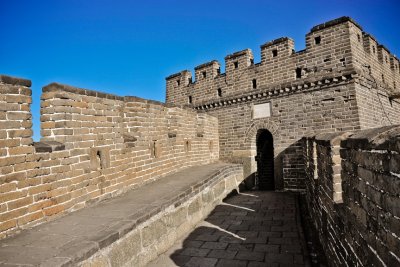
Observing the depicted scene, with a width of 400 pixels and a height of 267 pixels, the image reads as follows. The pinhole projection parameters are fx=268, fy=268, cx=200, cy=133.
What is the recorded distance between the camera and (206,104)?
12844 millimetres

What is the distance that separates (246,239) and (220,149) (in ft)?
24.4

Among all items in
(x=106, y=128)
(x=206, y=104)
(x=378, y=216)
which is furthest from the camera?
(x=206, y=104)

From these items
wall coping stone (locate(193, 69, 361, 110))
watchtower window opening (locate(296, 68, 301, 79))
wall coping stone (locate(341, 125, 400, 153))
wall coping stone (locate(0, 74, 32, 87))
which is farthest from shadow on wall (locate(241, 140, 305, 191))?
wall coping stone (locate(0, 74, 32, 87))

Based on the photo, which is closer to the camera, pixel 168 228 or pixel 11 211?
pixel 11 211

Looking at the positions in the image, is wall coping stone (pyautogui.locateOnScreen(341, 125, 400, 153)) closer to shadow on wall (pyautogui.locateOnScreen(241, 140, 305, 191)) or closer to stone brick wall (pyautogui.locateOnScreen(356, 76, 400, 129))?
stone brick wall (pyautogui.locateOnScreen(356, 76, 400, 129))

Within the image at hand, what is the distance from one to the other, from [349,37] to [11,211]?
10073 millimetres

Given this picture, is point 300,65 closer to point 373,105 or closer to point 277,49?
point 277,49

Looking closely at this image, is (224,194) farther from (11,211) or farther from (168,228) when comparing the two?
(11,211)

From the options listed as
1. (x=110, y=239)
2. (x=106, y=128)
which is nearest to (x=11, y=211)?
(x=110, y=239)

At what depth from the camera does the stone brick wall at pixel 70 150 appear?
11.3 ft

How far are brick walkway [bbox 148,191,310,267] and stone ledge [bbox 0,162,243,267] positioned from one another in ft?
1.10

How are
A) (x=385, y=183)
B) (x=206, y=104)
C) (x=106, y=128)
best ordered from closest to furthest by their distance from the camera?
(x=385, y=183)
(x=106, y=128)
(x=206, y=104)

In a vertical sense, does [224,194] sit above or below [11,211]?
below

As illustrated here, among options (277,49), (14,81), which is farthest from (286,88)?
(14,81)
